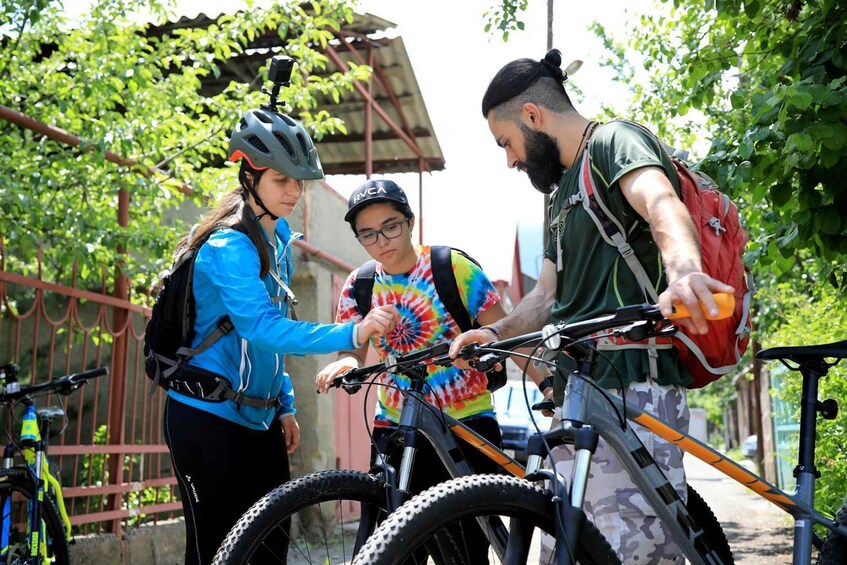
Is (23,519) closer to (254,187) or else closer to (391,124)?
(254,187)

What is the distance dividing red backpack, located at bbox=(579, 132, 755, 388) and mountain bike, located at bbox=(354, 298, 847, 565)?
0.80 ft

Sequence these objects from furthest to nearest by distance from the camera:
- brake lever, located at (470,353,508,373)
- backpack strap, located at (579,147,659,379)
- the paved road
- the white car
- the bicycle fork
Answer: the white car, the paved road, backpack strap, located at (579,147,659,379), brake lever, located at (470,353,508,373), the bicycle fork

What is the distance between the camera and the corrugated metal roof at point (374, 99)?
1303 cm

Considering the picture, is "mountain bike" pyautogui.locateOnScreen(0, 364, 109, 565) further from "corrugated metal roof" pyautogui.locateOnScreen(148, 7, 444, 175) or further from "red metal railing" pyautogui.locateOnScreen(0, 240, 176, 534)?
"corrugated metal roof" pyautogui.locateOnScreen(148, 7, 444, 175)

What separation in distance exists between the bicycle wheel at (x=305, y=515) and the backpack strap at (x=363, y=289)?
3.09 feet

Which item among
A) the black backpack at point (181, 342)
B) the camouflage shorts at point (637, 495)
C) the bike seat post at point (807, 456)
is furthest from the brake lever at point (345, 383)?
the bike seat post at point (807, 456)

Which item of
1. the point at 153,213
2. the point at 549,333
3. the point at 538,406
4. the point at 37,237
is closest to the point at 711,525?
the point at 538,406

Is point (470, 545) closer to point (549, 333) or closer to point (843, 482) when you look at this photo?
point (549, 333)

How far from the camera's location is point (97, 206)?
6.62 metres

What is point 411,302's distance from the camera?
395 centimetres

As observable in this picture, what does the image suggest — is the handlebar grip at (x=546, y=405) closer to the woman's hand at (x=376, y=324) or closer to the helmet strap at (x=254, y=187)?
the woman's hand at (x=376, y=324)

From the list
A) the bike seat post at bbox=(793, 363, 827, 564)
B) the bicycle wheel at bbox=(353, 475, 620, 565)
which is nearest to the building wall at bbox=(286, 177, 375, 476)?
the bike seat post at bbox=(793, 363, 827, 564)

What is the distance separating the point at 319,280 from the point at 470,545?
7.48 meters

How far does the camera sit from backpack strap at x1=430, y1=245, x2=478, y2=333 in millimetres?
3869
